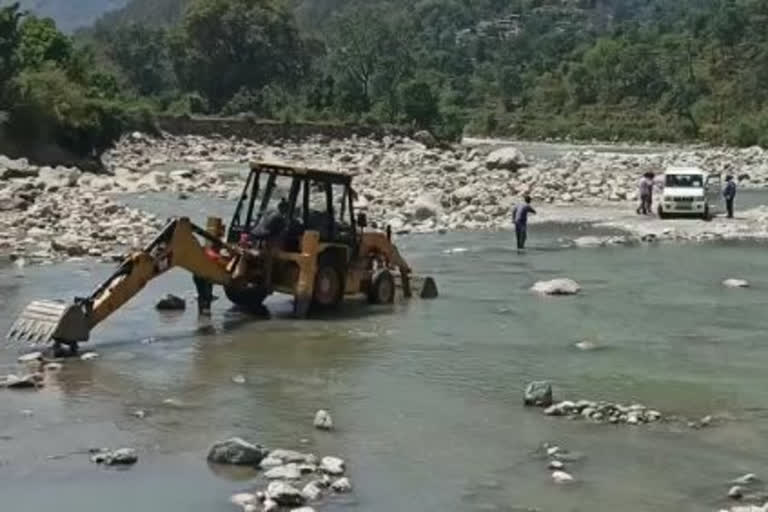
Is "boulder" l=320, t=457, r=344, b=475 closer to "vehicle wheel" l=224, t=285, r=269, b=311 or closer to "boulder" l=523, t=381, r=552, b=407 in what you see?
"boulder" l=523, t=381, r=552, b=407

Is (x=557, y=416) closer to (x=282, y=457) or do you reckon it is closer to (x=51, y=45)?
(x=282, y=457)

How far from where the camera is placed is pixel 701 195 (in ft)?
150

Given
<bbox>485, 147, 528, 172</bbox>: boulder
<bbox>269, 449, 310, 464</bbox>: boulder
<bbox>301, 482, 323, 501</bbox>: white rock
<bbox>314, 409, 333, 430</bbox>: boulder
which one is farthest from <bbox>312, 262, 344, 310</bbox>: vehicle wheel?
<bbox>485, 147, 528, 172</bbox>: boulder

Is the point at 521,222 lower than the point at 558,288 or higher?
higher

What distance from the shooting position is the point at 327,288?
75.2ft

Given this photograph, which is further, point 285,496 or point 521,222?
point 521,222

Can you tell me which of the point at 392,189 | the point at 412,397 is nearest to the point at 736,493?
the point at 412,397

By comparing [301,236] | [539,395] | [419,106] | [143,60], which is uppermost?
[143,60]

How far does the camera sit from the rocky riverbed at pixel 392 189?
35.0 meters

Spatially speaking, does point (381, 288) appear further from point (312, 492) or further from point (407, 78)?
point (407, 78)

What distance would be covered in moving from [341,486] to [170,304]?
1163 centimetres

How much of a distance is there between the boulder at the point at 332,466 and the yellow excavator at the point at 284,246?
7.25 metres

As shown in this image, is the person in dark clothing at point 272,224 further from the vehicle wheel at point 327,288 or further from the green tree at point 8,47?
the green tree at point 8,47

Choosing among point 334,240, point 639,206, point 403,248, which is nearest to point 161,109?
point 639,206
